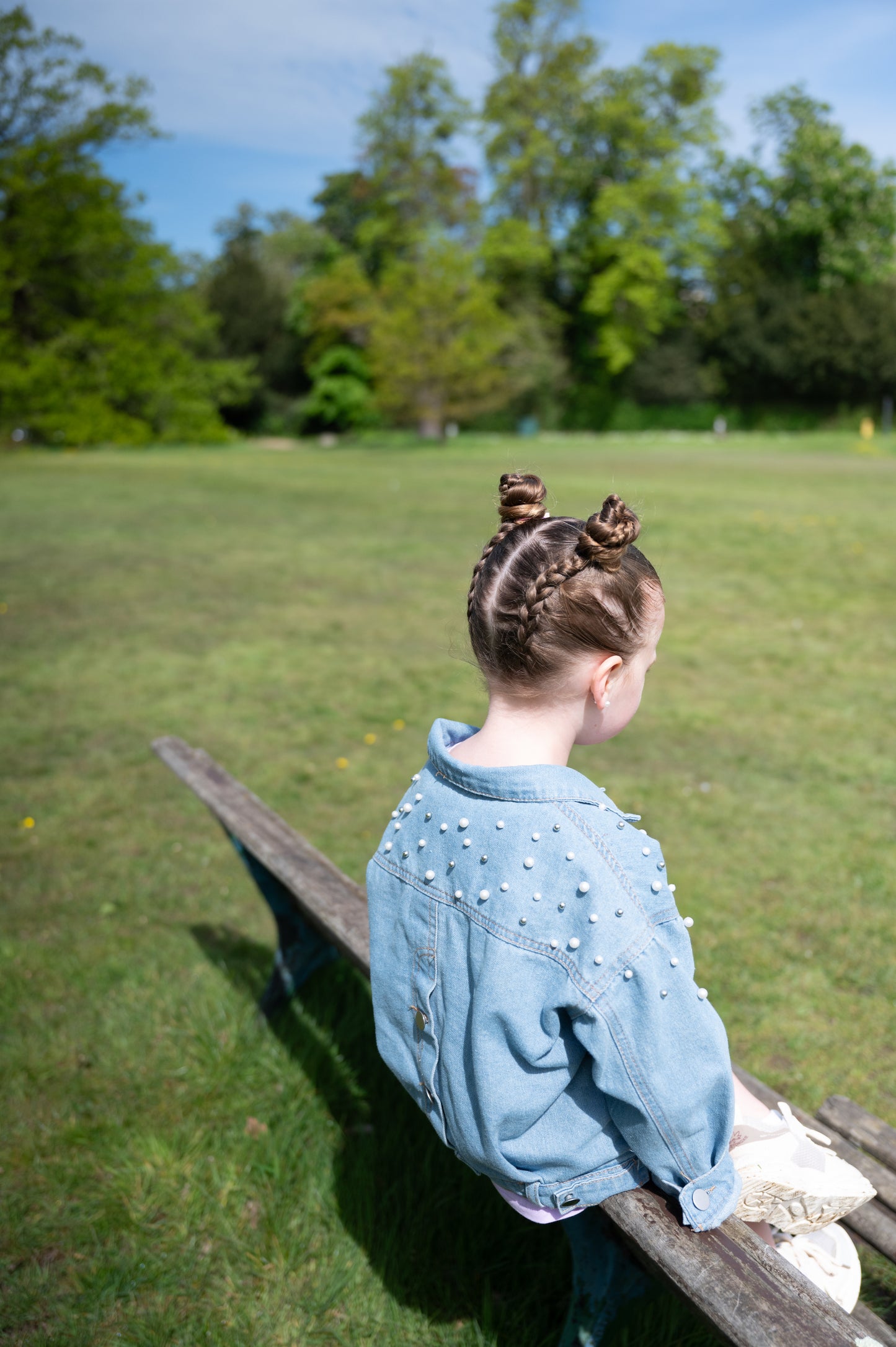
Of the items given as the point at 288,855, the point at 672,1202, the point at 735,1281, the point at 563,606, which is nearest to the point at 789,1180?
the point at 672,1202

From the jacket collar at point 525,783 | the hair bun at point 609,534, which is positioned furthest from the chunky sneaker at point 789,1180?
the hair bun at point 609,534

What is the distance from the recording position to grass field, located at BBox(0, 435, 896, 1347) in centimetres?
246

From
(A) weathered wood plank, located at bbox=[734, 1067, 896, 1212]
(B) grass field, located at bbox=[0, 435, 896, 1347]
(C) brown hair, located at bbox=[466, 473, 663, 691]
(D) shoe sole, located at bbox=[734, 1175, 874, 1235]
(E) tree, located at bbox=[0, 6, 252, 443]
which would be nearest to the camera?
(C) brown hair, located at bbox=[466, 473, 663, 691]

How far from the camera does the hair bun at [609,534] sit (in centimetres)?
154

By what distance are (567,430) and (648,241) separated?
409 inches

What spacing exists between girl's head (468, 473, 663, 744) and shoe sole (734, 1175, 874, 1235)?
2.64 feet

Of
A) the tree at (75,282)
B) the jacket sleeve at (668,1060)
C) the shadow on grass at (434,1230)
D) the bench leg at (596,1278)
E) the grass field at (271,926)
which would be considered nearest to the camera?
the jacket sleeve at (668,1060)

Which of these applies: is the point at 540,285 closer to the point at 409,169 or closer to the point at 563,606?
the point at 409,169

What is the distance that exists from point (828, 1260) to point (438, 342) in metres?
41.8

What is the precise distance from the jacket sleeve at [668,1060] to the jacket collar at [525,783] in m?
0.23

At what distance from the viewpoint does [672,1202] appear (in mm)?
1619

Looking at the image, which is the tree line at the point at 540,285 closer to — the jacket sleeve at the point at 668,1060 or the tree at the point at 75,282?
the tree at the point at 75,282

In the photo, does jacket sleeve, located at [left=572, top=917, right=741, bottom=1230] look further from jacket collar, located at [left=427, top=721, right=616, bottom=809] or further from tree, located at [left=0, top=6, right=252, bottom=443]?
tree, located at [left=0, top=6, right=252, bottom=443]

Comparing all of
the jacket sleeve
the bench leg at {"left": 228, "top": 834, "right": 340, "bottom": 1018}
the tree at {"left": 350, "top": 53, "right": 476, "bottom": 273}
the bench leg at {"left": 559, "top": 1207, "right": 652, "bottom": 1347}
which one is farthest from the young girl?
the tree at {"left": 350, "top": 53, "right": 476, "bottom": 273}
